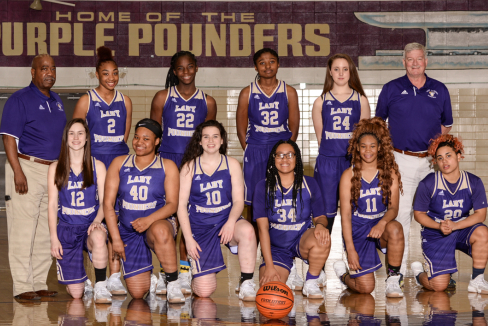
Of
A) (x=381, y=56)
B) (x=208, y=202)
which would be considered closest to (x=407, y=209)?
(x=208, y=202)

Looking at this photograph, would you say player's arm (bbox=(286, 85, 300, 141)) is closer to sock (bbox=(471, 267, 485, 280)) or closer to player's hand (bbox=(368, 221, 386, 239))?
player's hand (bbox=(368, 221, 386, 239))

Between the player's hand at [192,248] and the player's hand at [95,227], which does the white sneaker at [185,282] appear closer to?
the player's hand at [192,248]

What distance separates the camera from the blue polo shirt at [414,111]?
4.95 metres

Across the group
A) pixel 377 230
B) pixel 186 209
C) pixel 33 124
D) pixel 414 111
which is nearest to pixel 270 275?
pixel 186 209

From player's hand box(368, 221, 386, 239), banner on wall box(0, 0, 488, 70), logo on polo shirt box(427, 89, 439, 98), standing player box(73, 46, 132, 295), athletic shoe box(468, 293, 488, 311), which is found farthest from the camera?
banner on wall box(0, 0, 488, 70)

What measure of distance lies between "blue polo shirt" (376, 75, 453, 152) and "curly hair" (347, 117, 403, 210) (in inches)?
17.8

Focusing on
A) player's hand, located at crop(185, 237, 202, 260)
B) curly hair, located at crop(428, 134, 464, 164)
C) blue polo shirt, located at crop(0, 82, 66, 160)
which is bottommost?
player's hand, located at crop(185, 237, 202, 260)

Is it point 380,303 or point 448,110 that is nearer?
point 380,303

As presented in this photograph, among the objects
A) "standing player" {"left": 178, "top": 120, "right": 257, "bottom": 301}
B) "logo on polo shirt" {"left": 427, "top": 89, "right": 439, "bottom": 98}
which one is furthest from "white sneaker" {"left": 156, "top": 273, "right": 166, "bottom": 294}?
"logo on polo shirt" {"left": 427, "top": 89, "right": 439, "bottom": 98}

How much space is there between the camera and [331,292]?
438cm

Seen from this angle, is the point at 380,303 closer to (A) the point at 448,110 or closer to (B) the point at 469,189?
(B) the point at 469,189

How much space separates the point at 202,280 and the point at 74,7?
748 cm

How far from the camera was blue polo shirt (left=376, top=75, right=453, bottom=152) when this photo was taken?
4945 millimetres

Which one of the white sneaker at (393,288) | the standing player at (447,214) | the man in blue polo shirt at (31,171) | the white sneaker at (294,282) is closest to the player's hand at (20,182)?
the man in blue polo shirt at (31,171)
